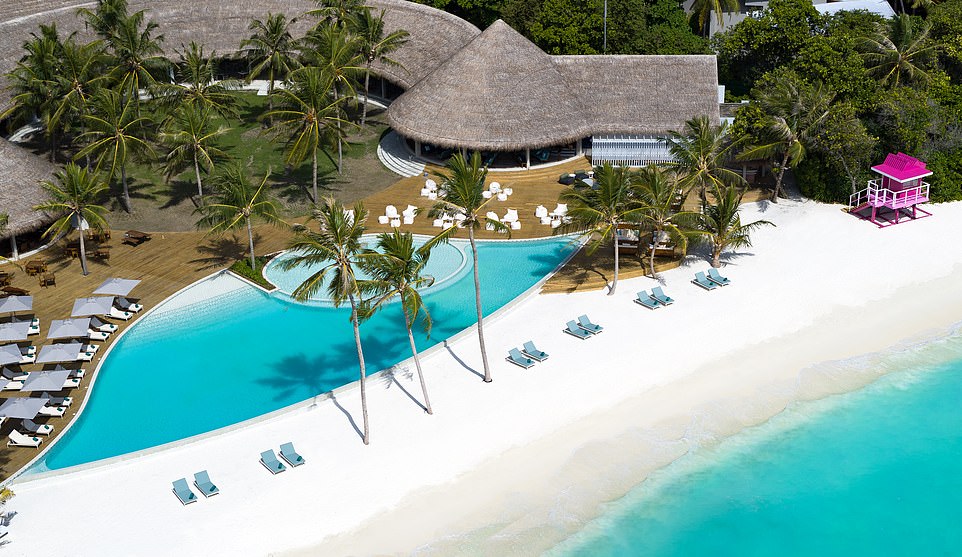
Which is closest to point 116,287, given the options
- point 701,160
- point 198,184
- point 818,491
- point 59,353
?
point 59,353

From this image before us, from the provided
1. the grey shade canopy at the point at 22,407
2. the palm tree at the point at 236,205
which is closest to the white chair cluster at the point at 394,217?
the palm tree at the point at 236,205

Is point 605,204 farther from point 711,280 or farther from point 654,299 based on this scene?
point 711,280

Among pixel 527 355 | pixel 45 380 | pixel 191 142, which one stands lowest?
pixel 527 355

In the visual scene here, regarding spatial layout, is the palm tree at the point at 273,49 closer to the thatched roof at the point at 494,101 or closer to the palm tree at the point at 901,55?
the thatched roof at the point at 494,101

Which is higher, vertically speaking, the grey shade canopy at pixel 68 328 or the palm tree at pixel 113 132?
the palm tree at pixel 113 132

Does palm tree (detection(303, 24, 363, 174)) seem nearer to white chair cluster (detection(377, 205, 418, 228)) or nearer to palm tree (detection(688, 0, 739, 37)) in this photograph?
white chair cluster (detection(377, 205, 418, 228))

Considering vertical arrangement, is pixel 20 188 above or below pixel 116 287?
above

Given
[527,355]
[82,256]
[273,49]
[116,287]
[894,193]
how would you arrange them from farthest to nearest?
[273,49]
[894,193]
[82,256]
[116,287]
[527,355]
